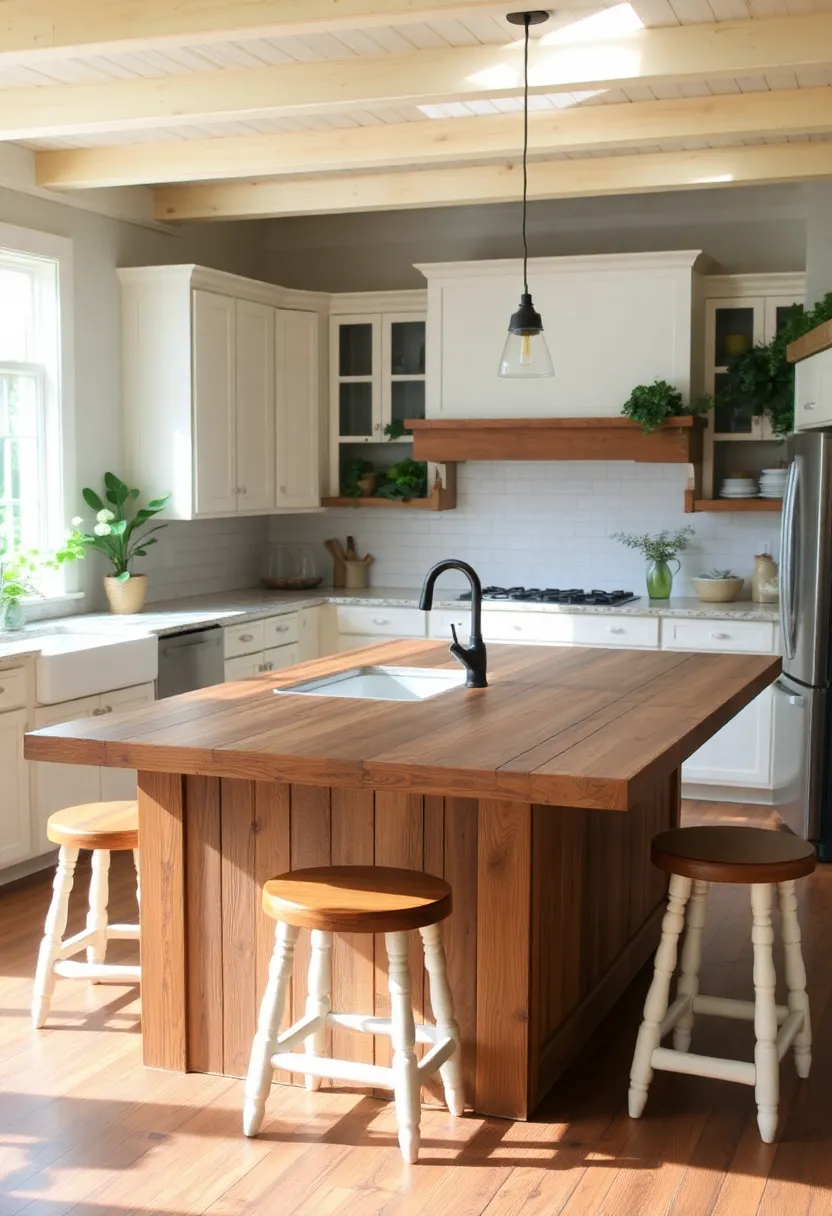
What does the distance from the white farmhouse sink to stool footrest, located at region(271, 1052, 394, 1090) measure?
242 centimetres

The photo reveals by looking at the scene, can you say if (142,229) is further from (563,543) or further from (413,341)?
(563,543)

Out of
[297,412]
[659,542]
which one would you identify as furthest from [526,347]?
[297,412]

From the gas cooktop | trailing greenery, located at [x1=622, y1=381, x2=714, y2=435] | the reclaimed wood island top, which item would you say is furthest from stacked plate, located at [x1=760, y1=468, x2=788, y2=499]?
the reclaimed wood island top

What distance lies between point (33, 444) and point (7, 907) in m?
2.21

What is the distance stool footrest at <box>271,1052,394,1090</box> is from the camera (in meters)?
3.19

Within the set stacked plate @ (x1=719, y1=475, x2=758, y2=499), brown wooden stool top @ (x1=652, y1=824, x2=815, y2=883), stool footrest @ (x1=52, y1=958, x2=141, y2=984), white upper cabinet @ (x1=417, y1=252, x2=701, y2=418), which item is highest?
white upper cabinet @ (x1=417, y1=252, x2=701, y2=418)

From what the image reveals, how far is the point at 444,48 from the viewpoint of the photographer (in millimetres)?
4621

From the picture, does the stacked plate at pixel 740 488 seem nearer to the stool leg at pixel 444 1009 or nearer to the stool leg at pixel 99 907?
the stool leg at pixel 99 907

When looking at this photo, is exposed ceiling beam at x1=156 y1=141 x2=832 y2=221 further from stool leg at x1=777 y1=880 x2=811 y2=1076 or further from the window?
stool leg at x1=777 y1=880 x2=811 y2=1076

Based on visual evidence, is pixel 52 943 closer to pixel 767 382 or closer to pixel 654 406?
pixel 654 406

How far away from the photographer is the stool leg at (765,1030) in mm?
3256

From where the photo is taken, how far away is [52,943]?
3.94 meters

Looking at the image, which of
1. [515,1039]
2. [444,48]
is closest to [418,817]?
[515,1039]

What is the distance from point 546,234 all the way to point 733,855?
4.79 metres
